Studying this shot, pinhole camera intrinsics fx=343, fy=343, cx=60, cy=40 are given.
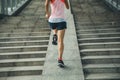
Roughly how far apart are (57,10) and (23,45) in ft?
9.35

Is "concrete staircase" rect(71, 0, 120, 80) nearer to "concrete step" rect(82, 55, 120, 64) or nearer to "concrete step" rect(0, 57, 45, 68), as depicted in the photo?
"concrete step" rect(82, 55, 120, 64)

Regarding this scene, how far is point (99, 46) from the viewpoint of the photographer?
9.76m

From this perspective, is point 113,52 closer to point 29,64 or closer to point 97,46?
point 97,46

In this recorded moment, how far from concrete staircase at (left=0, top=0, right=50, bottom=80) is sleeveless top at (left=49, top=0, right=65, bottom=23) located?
1.26m

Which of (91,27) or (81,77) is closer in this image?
(81,77)

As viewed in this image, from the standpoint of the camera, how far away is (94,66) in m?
8.23

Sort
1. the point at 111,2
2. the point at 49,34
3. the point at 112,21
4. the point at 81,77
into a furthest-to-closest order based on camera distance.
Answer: the point at 111,2
the point at 112,21
the point at 49,34
the point at 81,77

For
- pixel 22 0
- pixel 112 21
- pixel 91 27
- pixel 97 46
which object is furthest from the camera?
pixel 22 0

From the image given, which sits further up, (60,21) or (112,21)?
(60,21)

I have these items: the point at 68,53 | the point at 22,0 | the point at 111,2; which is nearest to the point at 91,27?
the point at 68,53

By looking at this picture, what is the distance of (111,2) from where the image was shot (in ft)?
60.2

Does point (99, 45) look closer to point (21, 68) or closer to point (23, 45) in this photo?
point (23, 45)

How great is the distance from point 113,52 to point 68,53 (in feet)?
4.10

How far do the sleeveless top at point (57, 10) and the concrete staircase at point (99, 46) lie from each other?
1334 mm
